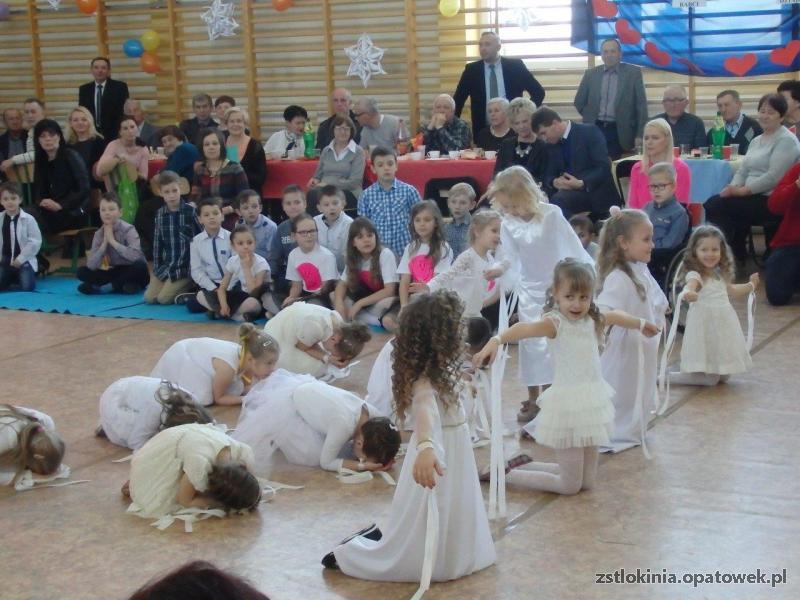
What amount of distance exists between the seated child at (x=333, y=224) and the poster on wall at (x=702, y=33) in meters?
3.68

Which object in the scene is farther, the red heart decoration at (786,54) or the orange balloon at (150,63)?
the orange balloon at (150,63)

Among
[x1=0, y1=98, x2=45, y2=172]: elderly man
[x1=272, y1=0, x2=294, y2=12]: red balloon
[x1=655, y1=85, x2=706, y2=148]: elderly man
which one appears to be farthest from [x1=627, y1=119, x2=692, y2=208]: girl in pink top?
[x1=0, y1=98, x2=45, y2=172]: elderly man

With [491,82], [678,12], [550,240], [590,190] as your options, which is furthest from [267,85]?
[550,240]

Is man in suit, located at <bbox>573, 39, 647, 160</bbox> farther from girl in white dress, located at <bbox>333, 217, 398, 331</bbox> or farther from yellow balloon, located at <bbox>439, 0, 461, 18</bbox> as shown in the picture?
girl in white dress, located at <bbox>333, 217, 398, 331</bbox>

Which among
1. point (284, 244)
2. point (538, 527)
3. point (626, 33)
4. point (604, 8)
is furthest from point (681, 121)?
point (538, 527)

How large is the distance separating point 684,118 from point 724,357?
13.1 feet

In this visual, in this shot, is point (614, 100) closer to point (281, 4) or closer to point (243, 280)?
point (281, 4)

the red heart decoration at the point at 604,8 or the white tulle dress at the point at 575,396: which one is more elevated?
the red heart decoration at the point at 604,8

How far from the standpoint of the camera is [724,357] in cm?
566

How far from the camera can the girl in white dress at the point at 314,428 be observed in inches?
181

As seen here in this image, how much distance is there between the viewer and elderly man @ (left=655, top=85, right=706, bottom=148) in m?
9.06

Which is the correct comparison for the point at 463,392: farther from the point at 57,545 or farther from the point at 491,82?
the point at 491,82

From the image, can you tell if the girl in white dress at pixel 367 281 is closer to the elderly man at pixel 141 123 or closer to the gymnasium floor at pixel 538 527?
the gymnasium floor at pixel 538 527

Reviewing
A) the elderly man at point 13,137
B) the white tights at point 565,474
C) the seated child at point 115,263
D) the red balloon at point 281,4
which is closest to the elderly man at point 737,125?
the seated child at point 115,263
